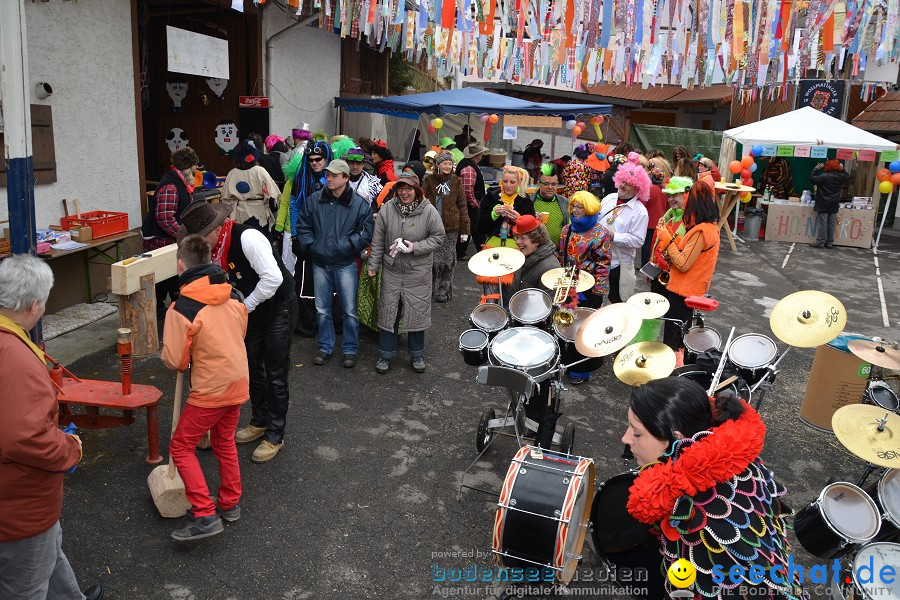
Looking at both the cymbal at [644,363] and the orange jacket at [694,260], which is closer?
the cymbal at [644,363]

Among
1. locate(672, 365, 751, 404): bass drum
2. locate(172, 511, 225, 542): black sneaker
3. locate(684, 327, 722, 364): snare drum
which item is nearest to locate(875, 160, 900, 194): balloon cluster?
locate(684, 327, 722, 364): snare drum

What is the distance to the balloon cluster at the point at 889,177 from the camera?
43.3 ft

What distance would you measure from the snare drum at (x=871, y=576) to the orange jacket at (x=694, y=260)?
2.81 meters

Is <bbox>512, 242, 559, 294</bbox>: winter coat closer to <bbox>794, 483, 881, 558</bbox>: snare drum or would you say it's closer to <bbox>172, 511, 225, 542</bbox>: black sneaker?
<bbox>794, 483, 881, 558</bbox>: snare drum

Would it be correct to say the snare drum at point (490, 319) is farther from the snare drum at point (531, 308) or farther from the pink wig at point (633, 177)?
the pink wig at point (633, 177)

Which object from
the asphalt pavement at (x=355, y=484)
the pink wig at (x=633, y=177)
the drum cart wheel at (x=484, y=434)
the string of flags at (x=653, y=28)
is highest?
the string of flags at (x=653, y=28)

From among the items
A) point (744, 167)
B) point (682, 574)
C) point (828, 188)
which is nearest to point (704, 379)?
point (682, 574)

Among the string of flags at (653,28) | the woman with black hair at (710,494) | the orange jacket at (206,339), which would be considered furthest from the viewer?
the string of flags at (653,28)

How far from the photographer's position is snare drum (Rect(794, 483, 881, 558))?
126 inches

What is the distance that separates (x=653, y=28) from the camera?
11109mm

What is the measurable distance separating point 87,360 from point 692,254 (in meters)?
5.38

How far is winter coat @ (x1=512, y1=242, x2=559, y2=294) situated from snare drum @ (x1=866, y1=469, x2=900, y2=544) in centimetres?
261

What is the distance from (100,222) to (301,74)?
6213mm

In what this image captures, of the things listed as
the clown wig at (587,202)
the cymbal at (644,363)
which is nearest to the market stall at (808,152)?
the clown wig at (587,202)
